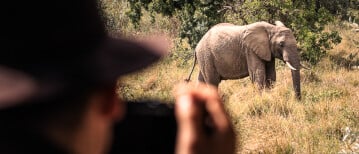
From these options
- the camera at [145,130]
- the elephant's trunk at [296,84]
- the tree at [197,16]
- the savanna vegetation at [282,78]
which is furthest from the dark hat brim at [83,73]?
the tree at [197,16]

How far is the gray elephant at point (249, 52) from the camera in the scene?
872 cm

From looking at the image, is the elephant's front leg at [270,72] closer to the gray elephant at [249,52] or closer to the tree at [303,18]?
the gray elephant at [249,52]

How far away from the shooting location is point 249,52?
30.2 feet

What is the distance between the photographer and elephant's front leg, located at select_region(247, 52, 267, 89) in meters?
8.75

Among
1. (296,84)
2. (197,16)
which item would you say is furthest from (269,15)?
(296,84)

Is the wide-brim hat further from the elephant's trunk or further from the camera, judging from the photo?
the elephant's trunk

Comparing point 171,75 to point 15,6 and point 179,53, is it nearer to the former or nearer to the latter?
point 179,53

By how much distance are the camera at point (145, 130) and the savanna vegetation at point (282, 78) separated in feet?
3.56

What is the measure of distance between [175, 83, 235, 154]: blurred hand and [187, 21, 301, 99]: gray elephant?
735 centimetres

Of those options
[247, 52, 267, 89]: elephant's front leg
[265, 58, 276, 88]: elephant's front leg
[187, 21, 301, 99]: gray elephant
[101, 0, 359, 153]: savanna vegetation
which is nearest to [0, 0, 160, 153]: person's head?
[101, 0, 359, 153]: savanna vegetation

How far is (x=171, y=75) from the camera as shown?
36.0 ft

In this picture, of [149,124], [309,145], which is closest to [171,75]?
[309,145]

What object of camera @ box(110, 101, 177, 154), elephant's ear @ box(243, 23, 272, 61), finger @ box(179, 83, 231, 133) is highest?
finger @ box(179, 83, 231, 133)

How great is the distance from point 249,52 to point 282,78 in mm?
704
